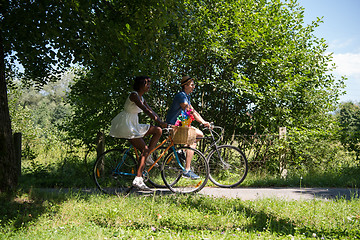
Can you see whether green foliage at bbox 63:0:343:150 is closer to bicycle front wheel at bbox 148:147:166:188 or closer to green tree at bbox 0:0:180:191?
green tree at bbox 0:0:180:191

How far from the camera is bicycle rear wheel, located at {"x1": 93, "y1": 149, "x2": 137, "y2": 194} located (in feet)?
18.9

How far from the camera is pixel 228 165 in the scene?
6199 millimetres

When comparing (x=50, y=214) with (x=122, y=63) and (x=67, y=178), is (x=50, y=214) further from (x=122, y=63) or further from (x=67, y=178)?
(x=122, y=63)

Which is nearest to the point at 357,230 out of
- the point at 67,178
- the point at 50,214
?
the point at 50,214

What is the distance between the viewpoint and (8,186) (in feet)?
17.9

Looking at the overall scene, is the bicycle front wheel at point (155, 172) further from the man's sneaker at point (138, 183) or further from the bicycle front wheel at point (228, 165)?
the bicycle front wheel at point (228, 165)

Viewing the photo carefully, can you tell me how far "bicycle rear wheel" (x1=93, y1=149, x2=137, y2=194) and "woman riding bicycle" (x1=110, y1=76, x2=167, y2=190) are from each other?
0.29m

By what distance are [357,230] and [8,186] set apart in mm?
5333

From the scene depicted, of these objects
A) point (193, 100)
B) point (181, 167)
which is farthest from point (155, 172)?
point (193, 100)

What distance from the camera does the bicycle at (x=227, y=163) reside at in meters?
6.23

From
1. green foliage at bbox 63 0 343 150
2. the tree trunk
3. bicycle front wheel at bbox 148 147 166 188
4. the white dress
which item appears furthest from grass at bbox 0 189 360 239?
green foliage at bbox 63 0 343 150

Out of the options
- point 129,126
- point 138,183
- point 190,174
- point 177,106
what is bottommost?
point 138,183

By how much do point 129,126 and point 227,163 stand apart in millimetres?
2120

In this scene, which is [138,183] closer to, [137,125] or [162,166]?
[162,166]
